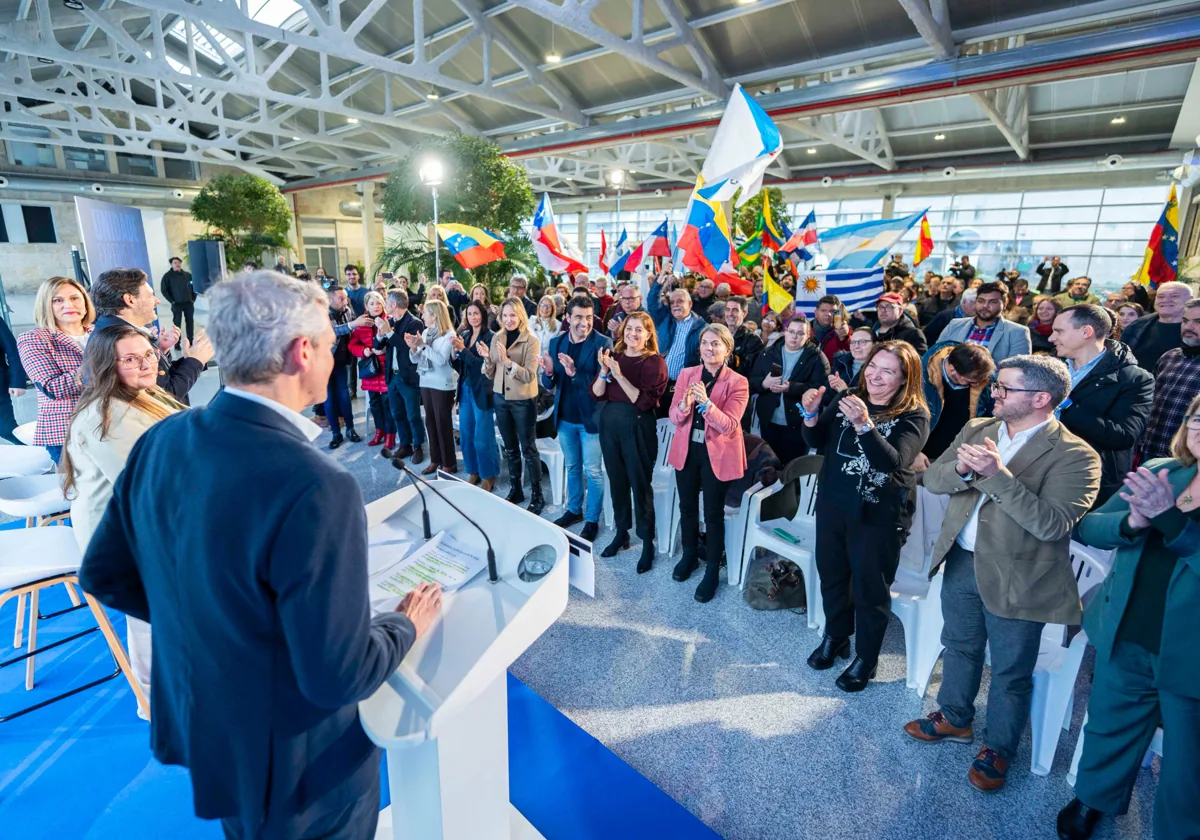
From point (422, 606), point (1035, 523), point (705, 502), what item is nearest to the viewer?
point (422, 606)

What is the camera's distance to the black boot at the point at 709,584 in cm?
327

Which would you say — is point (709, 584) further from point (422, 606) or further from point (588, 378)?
point (422, 606)

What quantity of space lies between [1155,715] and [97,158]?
2476cm

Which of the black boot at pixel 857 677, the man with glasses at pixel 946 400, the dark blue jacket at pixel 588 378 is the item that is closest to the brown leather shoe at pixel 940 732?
the black boot at pixel 857 677

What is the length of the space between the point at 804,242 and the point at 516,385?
17.0 ft

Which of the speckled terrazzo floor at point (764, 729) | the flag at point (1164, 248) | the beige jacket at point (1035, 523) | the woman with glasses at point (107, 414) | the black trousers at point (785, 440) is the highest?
the flag at point (1164, 248)

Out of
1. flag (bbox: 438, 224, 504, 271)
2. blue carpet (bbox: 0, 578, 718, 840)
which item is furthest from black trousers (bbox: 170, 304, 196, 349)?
blue carpet (bbox: 0, 578, 718, 840)

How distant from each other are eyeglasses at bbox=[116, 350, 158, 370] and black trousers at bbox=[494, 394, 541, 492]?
7.41 ft

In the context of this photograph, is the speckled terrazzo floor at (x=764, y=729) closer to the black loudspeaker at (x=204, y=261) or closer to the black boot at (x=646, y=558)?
the black boot at (x=646, y=558)

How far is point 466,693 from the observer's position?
1111 mm

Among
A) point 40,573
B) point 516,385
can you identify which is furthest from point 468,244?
point 40,573

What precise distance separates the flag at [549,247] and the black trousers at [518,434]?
2662mm

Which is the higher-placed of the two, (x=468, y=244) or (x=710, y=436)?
(x=468, y=244)

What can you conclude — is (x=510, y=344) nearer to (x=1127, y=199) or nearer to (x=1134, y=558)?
(x=1134, y=558)
